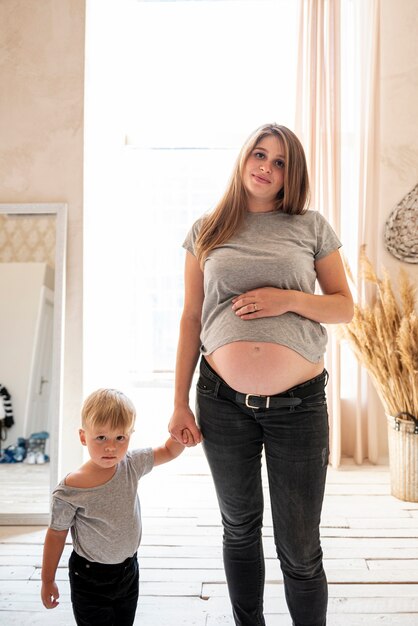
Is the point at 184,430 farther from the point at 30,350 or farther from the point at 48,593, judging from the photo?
the point at 30,350

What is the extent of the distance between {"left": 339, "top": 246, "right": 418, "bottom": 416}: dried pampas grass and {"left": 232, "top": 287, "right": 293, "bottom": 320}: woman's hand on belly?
149cm

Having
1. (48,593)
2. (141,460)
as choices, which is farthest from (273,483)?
(48,593)

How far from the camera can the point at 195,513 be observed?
2.51 meters

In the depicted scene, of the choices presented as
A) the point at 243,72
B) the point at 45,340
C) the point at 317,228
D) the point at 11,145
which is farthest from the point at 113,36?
the point at 317,228

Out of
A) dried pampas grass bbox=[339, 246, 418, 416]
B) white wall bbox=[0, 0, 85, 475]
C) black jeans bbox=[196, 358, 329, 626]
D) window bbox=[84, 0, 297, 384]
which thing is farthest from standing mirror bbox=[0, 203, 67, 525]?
dried pampas grass bbox=[339, 246, 418, 416]

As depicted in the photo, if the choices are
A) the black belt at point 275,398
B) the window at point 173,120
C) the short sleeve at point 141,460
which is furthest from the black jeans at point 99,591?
the window at point 173,120

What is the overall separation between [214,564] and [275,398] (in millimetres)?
1045

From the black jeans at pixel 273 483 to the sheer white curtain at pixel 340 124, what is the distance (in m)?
1.75

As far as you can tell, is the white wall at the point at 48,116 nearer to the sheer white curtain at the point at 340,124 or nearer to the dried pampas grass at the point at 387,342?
the sheer white curtain at the point at 340,124

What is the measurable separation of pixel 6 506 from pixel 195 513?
32.3 inches

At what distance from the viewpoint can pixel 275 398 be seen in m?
1.29

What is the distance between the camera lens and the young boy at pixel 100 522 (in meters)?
1.30

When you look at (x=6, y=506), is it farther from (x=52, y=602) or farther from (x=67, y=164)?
(x=67, y=164)

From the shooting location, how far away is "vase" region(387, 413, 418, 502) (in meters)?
2.64
